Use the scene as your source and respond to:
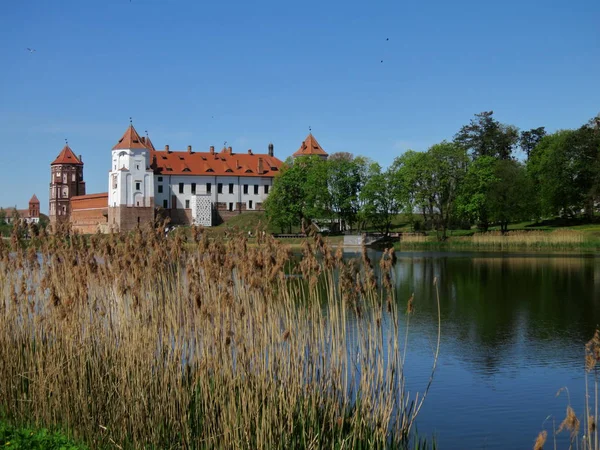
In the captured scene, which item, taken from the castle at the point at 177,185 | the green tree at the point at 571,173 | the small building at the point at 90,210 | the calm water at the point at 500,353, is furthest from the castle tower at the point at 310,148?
the calm water at the point at 500,353

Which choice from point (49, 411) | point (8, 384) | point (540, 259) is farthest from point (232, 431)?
point (540, 259)

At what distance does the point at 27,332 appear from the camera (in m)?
7.65

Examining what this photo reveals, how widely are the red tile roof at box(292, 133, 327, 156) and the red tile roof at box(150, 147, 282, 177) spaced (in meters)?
3.69

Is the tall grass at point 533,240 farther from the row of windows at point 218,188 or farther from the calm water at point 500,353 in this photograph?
the row of windows at point 218,188

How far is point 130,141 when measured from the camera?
238 feet

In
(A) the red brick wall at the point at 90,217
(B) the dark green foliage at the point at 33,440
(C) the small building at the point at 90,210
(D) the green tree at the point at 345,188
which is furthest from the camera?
(C) the small building at the point at 90,210

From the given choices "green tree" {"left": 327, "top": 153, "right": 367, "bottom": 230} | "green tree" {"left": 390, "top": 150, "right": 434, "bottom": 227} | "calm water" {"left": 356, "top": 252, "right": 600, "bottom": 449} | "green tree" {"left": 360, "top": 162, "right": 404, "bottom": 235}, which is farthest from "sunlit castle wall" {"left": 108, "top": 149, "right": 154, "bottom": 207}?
"calm water" {"left": 356, "top": 252, "right": 600, "bottom": 449}

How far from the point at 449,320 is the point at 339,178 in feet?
154

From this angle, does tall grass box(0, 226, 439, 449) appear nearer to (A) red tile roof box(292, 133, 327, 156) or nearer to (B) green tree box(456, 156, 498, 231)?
(B) green tree box(456, 156, 498, 231)

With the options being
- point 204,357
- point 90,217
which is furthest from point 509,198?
point 204,357

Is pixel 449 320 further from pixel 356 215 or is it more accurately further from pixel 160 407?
pixel 356 215

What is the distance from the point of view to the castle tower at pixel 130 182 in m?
70.5

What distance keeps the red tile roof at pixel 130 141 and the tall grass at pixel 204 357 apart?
66844 millimetres

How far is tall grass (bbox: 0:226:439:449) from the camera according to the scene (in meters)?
5.96
